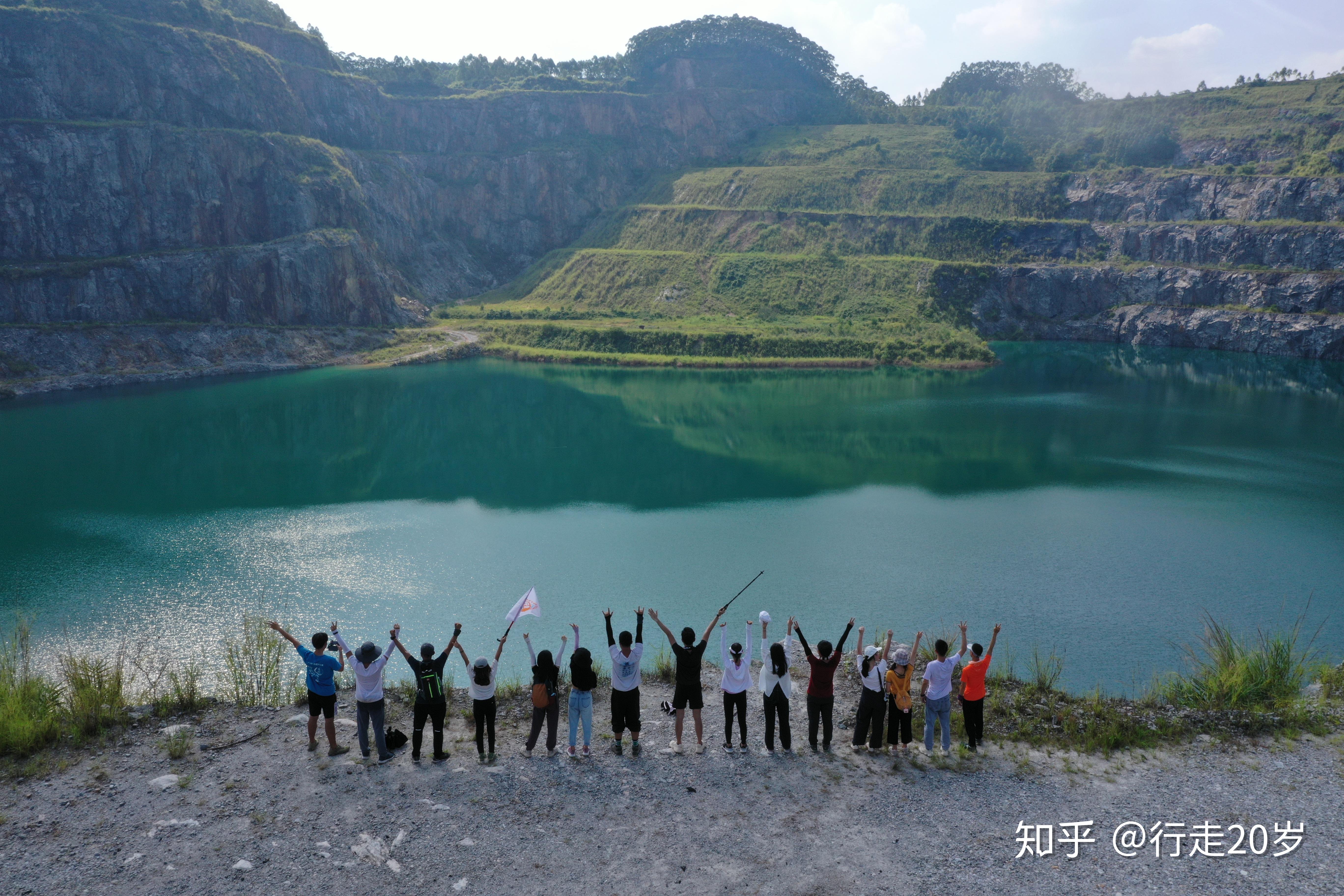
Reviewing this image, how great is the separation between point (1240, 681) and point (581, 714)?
36.7 ft

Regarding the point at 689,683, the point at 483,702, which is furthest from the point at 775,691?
the point at 483,702

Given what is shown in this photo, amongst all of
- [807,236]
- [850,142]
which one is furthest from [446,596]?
[850,142]

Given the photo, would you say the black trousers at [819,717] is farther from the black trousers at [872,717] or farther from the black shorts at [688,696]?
the black shorts at [688,696]

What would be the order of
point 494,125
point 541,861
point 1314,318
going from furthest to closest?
1. point 494,125
2. point 1314,318
3. point 541,861

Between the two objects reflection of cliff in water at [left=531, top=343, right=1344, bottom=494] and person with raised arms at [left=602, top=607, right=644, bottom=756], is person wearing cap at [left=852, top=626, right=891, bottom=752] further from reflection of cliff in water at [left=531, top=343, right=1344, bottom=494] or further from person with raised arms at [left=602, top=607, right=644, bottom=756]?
reflection of cliff in water at [left=531, top=343, right=1344, bottom=494]

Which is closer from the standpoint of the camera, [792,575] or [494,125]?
[792,575]

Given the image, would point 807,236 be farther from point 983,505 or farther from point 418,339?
point 983,505

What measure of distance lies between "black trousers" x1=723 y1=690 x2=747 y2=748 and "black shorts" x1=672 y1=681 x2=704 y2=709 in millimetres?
394

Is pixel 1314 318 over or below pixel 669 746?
over

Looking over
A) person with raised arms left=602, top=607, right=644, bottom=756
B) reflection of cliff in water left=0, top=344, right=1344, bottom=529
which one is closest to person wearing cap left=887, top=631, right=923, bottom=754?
person with raised arms left=602, top=607, right=644, bottom=756

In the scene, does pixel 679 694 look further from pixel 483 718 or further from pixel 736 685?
pixel 483 718

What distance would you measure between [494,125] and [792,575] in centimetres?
11038

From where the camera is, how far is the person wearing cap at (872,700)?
1100cm

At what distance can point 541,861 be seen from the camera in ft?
29.7
